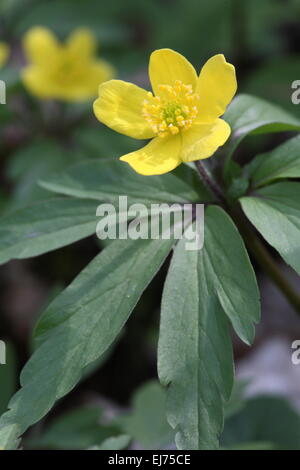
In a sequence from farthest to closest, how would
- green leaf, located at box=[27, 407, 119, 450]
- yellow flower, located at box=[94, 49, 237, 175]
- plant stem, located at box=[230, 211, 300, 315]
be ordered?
green leaf, located at box=[27, 407, 119, 450], plant stem, located at box=[230, 211, 300, 315], yellow flower, located at box=[94, 49, 237, 175]

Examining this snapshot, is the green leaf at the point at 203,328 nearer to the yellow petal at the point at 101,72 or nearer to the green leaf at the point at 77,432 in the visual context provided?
the green leaf at the point at 77,432

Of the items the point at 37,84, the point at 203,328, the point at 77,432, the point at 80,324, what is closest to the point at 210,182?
the point at 203,328

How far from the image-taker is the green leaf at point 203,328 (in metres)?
1.46

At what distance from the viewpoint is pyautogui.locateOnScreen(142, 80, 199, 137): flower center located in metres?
1.66

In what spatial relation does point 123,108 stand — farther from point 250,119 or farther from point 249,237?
point 249,237

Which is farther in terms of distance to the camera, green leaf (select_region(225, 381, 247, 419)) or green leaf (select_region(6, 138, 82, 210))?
green leaf (select_region(6, 138, 82, 210))

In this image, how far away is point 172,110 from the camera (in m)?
1.67

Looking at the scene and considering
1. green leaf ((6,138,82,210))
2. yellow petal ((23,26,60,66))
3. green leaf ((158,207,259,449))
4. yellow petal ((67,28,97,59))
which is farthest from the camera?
yellow petal ((67,28,97,59))

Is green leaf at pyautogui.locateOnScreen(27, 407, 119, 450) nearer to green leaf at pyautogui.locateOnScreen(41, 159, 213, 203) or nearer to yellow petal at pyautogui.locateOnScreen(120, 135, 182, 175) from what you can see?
green leaf at pyautogui.locateOnScreen(41, 159, 213, 203)

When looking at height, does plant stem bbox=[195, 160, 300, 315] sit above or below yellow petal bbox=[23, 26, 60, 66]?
below

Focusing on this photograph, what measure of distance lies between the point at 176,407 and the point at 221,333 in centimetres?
21

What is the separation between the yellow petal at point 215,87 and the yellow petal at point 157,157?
0.11m

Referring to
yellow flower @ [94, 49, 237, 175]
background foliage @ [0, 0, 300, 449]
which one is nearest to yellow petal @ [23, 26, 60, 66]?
background foliage @ [0, 0, 300, 449]

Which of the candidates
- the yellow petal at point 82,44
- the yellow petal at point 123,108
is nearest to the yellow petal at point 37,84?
the yellow petal at point 82,44
